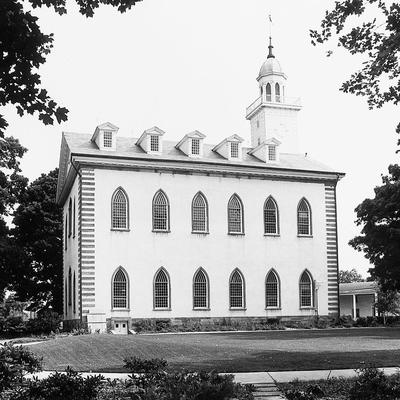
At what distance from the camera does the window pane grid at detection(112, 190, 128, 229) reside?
130 feet

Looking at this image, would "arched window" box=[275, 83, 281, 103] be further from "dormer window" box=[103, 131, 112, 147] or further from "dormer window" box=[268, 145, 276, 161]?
"dormer window" box=[103, 131, 112, 147]

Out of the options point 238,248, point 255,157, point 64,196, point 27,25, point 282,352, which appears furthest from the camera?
point 64,196

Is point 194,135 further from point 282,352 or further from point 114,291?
point 282,352

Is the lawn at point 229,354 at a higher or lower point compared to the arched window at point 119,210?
lower

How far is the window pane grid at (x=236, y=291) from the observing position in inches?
1646

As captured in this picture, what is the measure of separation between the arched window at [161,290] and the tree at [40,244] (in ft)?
50.3

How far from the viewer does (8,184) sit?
4725cm

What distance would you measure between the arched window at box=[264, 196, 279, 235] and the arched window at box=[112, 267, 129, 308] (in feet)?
32.2

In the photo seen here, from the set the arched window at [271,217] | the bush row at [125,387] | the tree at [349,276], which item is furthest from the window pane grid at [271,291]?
the tree at [349,276]

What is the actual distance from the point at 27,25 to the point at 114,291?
30.3 meters

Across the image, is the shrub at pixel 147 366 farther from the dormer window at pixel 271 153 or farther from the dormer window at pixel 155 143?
the dormer window at pixel 271 153

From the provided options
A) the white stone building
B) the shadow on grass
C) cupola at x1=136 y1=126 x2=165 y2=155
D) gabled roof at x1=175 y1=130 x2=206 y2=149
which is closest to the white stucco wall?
the white stone building

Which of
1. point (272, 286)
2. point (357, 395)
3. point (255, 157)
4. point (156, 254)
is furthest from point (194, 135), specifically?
point (357, 395)

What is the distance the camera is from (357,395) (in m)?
11.7
